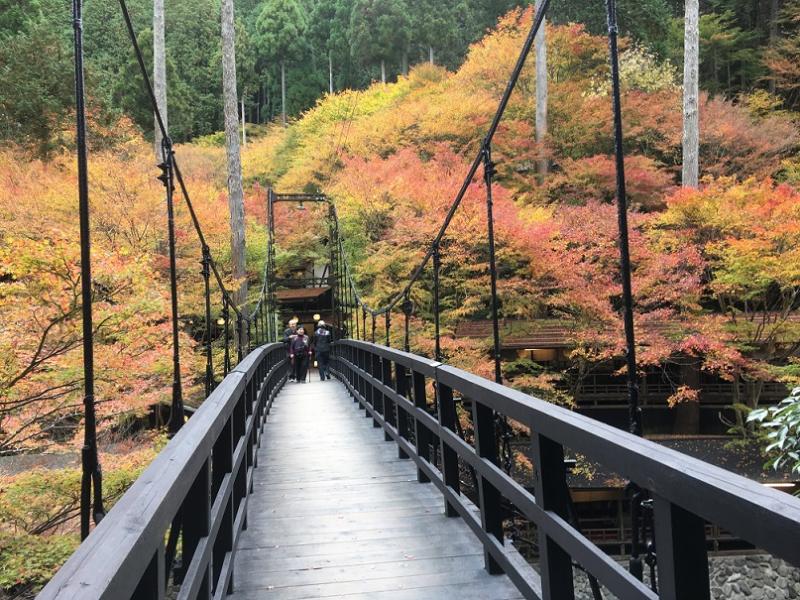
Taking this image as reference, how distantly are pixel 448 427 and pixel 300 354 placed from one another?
976 cm

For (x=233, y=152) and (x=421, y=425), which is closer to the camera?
(x=421, y=425)

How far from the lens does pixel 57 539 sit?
524 centimetres

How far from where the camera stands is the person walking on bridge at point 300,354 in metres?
11.9

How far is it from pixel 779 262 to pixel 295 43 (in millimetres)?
28075

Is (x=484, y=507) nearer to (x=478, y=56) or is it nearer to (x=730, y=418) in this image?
(x=730, y=418)

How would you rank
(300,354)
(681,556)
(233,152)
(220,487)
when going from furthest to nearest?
(300,354)
(233,152)
(220,487)
(681,556)

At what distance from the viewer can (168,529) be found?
4.19 feet

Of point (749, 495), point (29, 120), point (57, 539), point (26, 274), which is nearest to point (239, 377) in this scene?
point (749, 495)

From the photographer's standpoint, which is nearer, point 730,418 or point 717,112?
point 730,418

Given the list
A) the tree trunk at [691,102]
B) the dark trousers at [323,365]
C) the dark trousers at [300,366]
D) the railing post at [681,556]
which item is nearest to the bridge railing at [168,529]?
the railing post at [681,556]

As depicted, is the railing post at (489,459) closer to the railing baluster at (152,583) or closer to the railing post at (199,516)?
the railing post at (199,516)

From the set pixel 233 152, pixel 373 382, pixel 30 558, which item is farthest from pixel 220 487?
pixel 233 152

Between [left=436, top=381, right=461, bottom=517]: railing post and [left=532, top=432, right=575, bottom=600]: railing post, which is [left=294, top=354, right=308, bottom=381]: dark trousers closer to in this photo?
[left=436, top=381, right=461, bottom=517]: railing post

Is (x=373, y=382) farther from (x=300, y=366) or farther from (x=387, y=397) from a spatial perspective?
(x=300, y=366)
